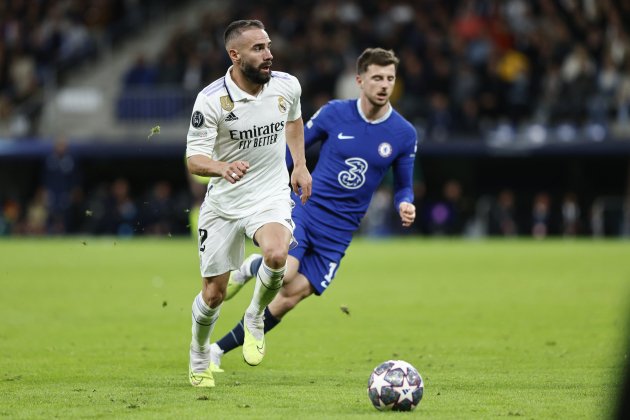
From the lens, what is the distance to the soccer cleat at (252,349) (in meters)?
9.32

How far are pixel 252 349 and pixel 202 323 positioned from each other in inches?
17.5

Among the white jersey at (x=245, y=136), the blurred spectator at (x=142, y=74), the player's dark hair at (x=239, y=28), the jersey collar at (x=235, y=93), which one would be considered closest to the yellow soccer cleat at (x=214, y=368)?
the white jersey at (x=245, y=136)

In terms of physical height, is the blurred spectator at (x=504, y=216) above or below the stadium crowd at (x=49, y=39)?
below

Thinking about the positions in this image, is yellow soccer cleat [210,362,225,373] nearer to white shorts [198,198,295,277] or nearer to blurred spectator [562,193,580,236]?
white shorts [198,198,295,277]

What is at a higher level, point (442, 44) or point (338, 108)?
point (338, 108)

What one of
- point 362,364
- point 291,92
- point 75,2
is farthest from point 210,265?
point 75,2

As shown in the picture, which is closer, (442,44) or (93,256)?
(93,256)

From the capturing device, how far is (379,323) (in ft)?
Result: 47.5

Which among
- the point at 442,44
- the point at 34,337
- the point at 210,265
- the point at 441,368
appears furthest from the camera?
the point at 442,44

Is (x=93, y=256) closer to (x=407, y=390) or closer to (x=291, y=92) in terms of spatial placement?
(x=291, y=92)

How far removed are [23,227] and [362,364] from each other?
27.8 metres

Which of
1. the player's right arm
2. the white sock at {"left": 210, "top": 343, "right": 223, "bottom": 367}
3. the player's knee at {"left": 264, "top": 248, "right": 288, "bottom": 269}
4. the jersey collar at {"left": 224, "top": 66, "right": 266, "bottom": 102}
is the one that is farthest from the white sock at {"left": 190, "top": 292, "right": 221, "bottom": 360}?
the jersey collar at {"left": 224, "top": 66, "right": 266, "bottom": 102}

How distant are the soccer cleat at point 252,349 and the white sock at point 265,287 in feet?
0.49

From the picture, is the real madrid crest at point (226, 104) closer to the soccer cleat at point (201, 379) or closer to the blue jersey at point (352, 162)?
the blue jersey at point (352, 162)
